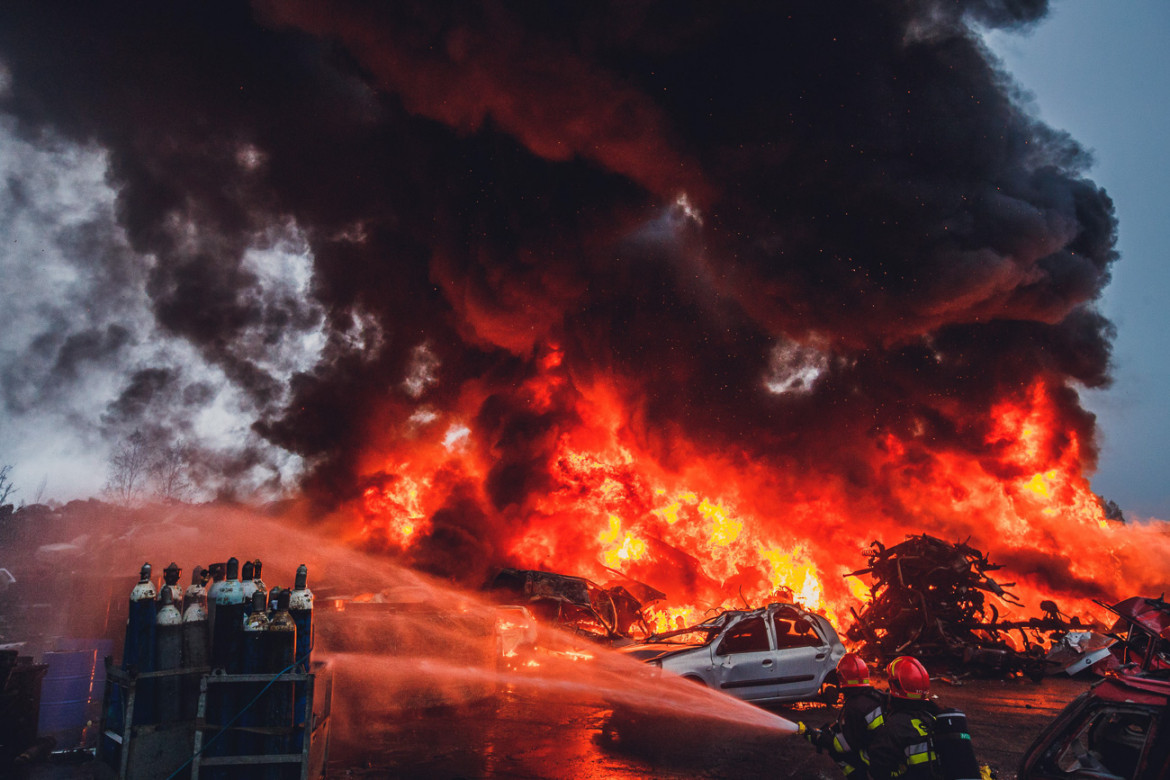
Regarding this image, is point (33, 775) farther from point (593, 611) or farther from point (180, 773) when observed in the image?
point (593, 611)

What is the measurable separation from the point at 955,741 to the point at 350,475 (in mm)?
23683

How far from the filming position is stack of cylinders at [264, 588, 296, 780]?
414cm

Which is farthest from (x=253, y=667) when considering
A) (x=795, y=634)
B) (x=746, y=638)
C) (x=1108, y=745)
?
(x=795, y=634)

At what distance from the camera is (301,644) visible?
178 inches

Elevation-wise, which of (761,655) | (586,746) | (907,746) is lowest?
(586,746)

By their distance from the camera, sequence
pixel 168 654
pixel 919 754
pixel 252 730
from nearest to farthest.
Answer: pixel 919 754 → pixel 252 730 → pixel 168 654

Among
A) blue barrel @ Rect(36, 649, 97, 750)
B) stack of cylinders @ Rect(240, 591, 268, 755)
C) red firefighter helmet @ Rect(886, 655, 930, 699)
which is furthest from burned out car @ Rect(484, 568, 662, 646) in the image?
red firefighter helmet @ Rect(886, 655, 930, 699)

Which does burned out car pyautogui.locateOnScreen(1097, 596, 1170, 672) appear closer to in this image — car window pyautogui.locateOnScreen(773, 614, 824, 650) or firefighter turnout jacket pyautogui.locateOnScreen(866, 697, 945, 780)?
firefighter turnout jacket pyautogui.locateOnScreen(866, 697, 945, 780)

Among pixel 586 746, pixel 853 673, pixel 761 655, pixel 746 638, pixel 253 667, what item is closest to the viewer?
pixel 853 673

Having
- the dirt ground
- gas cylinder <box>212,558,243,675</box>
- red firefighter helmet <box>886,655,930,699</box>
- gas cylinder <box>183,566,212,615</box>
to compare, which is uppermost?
gas cylinder <box>183,566,212,615</box>

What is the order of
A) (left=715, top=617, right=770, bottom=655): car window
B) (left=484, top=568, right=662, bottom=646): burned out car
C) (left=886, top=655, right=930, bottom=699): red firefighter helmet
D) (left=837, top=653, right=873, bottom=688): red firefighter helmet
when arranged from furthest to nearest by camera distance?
1. (left=484, top=568, right=662, bottom=646): burned out car
2. (left=715, top=617, right=770, bottom=655): car window
3. (left=837, top=653, right=873, bottom=688): red firefighter helmet
4. (left=886, top=655, right=930, bottom=699): red firefighter helmet

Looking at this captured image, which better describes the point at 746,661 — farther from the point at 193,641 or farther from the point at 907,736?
the point at 193,641

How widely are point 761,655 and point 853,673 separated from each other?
5621 millimetres

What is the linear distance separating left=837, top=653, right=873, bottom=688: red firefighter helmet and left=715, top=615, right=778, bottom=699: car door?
5.27 meters
